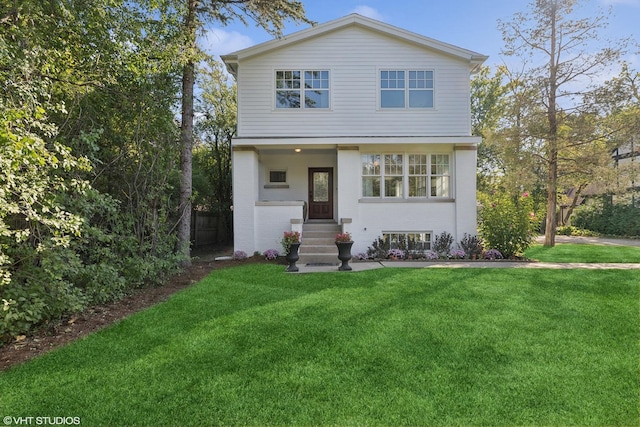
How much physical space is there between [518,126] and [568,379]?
11615mm

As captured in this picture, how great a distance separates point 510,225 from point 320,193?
6.33m

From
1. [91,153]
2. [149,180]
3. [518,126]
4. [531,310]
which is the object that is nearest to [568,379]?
[531,310]

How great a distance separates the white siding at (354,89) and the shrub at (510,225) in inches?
110

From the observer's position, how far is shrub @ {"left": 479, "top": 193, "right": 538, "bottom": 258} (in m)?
9.52

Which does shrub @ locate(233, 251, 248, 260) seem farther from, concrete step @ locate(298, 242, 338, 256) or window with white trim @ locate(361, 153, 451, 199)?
window with white trim @ locate(361, 153, 451, 199)

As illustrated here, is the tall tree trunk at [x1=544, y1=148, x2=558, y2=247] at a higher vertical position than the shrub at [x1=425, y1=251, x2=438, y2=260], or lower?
higher

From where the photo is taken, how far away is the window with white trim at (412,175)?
10898mm

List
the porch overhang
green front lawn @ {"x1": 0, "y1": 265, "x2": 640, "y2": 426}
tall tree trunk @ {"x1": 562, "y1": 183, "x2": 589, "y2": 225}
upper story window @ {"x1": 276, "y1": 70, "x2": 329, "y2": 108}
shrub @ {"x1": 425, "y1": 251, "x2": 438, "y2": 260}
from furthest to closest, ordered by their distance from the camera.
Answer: tall tree trunk @ {"x1": 562, "y1": 183, "x2": 589, "y2": 225}
upper story window @ {"x1": 276, "y1": 70, "x2": 329, "y2": 108}
the porch overhang
shrub @ {"x1": 425, "y1": 251, "x2": 438, "y2": 260}
green front lawn @ {"x1": 0, "y1": 265, "x2": 640, "y2": 426}

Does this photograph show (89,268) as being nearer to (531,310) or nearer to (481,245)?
(531,310)

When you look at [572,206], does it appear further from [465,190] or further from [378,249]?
[378,249]

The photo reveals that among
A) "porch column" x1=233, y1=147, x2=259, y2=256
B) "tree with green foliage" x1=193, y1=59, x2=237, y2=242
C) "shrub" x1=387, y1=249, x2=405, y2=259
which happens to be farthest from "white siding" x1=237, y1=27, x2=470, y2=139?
"tree with green foliage" x1=193, y1=59, x2=237, y2=242

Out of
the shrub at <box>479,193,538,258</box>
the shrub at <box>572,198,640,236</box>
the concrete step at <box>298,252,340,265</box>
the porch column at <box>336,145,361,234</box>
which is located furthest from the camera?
the shrub at <box>572,198,640,236</box>

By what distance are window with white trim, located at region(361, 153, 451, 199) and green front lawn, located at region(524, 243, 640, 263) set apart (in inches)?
140

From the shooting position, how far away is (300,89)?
10.8 metres
